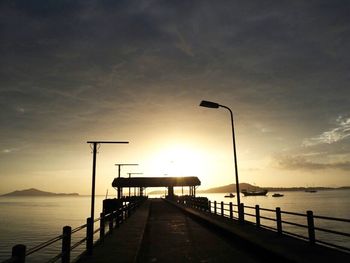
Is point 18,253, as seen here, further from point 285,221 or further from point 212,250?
point 285,221

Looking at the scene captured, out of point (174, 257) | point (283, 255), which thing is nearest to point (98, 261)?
point (174, 257)

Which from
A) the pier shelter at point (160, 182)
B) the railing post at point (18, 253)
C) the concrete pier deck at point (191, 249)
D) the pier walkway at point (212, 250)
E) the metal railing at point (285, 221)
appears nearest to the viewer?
the railing post at point (18, 253)

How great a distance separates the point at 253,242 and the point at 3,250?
3326 centimetres

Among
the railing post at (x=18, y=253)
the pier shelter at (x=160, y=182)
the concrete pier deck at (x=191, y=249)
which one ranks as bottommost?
the concrete pier deck at (x=191, y=249)

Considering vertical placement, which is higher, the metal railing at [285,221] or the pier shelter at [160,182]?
the pier shelter at [160,182]

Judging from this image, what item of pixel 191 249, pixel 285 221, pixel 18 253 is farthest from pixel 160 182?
pixel 18 253

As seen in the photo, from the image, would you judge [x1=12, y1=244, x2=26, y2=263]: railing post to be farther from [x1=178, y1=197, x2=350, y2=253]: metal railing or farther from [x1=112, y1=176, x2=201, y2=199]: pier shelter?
[x1=112, y1=176, x2=201, y2=199]: pier shelter

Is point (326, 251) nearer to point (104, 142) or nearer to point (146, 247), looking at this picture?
point (146, 247)

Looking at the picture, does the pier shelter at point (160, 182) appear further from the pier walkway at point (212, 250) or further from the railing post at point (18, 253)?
the railing post at point (18, 253)

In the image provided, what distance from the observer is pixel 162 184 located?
75562mm

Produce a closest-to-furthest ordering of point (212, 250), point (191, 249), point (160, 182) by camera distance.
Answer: point (212, 250) → point (191, 249) → point (160, 182)

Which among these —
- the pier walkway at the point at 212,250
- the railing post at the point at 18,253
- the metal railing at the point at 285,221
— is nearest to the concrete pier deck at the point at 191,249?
the pier walkway at the point at 212,250

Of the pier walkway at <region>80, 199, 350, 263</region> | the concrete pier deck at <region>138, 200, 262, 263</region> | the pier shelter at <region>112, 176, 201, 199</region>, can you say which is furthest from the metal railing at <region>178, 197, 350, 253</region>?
the pier shelter at <region>112, 176, 201, 199</region>

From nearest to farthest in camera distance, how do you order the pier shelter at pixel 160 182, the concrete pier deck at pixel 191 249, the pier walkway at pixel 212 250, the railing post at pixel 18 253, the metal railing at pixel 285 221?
the railing post at pixel 18 253 → the pier walkway at pixel 212 250 → the concrete pier deck at pixel 191 249 → the metal railing at pixel 285 221 → the pier shelter at pixel 160 182
